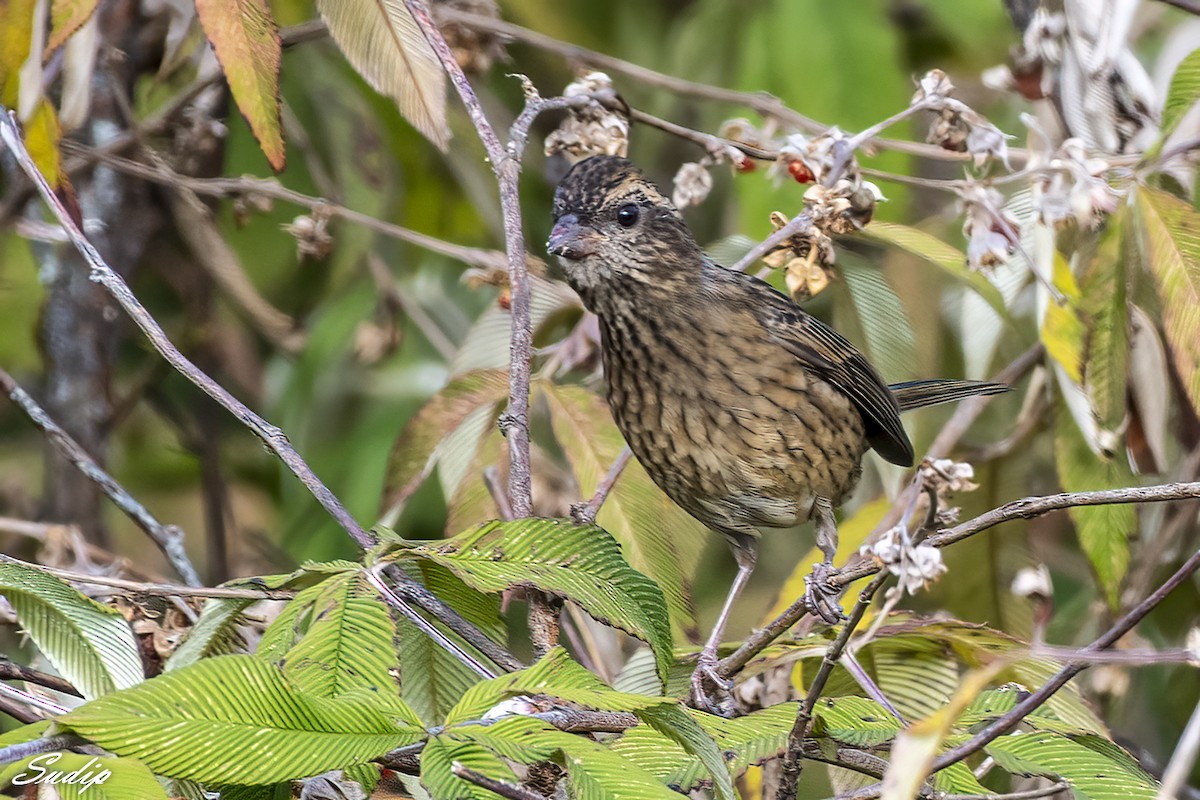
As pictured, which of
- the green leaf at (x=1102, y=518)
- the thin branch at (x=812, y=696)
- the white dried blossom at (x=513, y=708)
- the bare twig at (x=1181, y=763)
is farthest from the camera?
the green leaf at (x=1102, y=518)

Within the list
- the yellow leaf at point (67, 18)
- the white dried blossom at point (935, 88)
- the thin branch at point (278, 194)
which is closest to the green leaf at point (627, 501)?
the thin branch at point (278, 194)

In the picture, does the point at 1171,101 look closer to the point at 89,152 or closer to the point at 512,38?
the point at 512,38

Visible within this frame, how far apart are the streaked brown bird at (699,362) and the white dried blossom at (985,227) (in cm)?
64

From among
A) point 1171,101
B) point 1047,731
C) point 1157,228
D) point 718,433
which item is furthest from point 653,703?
point 1171,101

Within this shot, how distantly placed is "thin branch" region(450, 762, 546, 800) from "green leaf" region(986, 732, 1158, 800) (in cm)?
78

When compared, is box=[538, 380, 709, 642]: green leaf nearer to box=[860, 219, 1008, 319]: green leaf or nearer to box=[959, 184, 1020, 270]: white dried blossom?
box=[860, 219, 1008, 319]: green leaf

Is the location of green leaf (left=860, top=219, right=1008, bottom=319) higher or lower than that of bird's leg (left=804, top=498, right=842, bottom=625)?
higher

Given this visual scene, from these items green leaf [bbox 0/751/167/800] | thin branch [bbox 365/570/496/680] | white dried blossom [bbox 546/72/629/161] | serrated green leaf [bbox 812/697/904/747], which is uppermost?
white dried blossom [bbox 546/72/629/161]

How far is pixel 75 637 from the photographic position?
83.3 inches

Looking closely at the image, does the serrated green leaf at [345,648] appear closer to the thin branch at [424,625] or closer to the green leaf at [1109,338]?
the thin branch at [424,625]

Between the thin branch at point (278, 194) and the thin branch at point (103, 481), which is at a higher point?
the thin branch at point (278, 194)

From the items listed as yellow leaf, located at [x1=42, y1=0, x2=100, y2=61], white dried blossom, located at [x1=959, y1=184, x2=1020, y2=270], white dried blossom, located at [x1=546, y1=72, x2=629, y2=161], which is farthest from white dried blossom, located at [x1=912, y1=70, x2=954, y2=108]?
yellow leaf, located at [x1=42, y1=0, x2=100, y2=61]

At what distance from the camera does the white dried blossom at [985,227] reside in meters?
2.84

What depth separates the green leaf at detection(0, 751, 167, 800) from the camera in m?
1.56
